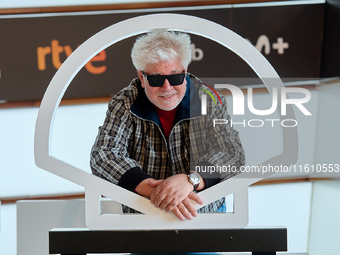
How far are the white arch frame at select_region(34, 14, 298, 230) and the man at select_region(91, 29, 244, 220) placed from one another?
0.04 meters

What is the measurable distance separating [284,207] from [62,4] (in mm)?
1779

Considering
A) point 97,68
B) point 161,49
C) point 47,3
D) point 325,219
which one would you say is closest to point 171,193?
point 161,49

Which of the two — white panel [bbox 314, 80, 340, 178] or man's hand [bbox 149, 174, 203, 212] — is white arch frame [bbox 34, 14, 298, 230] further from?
white panel [bbox 314, 80, 340, 178]

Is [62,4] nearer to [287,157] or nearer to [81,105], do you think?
[81,105]

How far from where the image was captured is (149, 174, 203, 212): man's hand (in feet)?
3.15

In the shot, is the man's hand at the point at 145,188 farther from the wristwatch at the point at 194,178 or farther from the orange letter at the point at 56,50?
the orange letter at the point at 56,50

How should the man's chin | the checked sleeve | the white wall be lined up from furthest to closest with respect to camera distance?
the white wall, the man's chin, the checked sleeve

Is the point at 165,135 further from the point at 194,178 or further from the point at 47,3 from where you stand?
the point at 47,3

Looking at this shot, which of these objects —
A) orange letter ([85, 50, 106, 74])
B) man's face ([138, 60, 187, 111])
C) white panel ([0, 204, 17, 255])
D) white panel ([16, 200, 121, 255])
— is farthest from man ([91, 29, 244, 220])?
white panel ([0, 204, 17, 255])

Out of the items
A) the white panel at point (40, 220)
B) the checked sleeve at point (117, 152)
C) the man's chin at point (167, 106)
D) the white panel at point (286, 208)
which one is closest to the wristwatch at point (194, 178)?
the checked sleeve at point (117, 152)

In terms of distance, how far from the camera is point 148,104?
1.24 metres

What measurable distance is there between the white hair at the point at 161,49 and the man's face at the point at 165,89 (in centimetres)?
1

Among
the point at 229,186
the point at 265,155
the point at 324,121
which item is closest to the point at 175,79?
the point at 229,186

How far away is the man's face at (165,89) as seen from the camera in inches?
44.1
